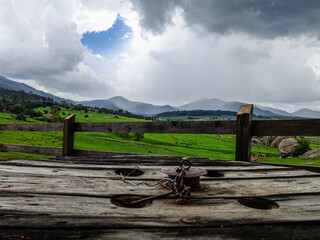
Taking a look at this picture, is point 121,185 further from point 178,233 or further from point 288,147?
point 288,147

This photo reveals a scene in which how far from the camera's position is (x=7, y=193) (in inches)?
50.8

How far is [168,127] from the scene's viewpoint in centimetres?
430

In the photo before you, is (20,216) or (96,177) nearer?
(20,216)

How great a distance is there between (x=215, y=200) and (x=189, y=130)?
9.39 ft

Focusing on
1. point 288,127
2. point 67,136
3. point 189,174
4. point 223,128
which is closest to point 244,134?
point 223,128

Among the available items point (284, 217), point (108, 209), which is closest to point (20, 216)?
point (108, 209)

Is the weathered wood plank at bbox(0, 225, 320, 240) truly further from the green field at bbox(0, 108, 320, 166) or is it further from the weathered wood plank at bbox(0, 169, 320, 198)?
the green field at bbox(0, 108, 320, 166)

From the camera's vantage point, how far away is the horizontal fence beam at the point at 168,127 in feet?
12.7

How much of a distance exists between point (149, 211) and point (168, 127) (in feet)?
10.6

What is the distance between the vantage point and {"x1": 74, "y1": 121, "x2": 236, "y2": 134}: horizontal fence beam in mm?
3863

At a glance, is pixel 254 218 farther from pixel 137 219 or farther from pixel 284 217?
pixel 137 219

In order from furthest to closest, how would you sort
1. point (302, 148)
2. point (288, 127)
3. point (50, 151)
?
1. point (302, 148)
2. point (50, 151)
3. point (288, 127)

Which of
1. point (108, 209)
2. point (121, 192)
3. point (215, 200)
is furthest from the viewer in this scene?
point (121, 192)

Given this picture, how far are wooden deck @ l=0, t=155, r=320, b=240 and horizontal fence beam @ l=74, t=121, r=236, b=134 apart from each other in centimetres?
210
